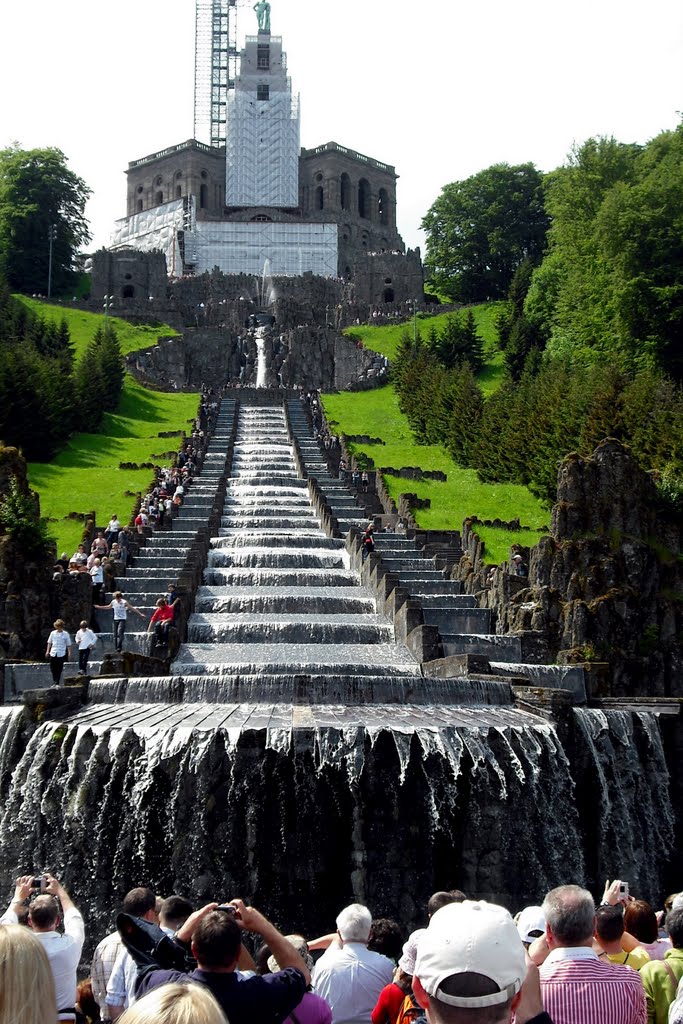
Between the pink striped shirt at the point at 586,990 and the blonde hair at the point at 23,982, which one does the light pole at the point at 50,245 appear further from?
the blonde hair at the point at 23,982

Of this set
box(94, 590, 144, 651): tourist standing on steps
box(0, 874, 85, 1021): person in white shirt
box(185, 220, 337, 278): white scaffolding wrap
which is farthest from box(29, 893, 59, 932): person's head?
box(185, 220, 337, 278): white scaffolding wrap

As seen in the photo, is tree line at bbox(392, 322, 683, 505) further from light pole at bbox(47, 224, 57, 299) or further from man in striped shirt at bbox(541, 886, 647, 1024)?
light pole at bbox(47, 224, 57, 299)

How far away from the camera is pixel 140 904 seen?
807 cm

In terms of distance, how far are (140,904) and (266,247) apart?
4648 inches

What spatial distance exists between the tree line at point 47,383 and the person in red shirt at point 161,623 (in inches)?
1148

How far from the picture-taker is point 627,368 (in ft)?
208

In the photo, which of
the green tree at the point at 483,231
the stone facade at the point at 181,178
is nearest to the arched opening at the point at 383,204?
the stone facade at the point at 181,178

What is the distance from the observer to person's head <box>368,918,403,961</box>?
916 centimetres

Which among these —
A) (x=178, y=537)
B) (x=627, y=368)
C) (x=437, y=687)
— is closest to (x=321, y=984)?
(x=437, y=687)

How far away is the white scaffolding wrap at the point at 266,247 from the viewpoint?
401 ft

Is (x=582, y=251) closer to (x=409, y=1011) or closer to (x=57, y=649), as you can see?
(x=57, y=649)

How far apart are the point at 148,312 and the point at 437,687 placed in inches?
3144

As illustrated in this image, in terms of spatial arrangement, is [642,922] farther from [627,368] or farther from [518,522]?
[627,368]

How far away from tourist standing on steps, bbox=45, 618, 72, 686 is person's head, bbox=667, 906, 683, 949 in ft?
64.0
